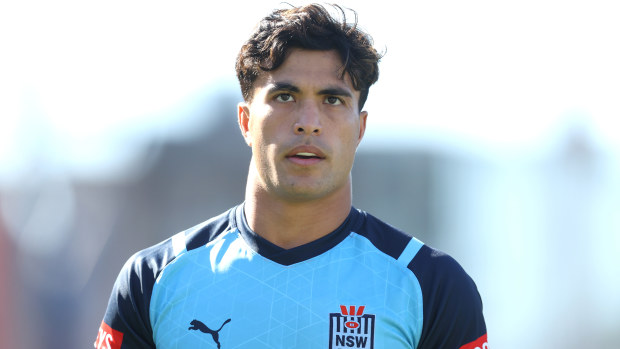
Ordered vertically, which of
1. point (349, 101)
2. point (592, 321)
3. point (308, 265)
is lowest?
point (592, 321)

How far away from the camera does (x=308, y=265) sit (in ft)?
14.3

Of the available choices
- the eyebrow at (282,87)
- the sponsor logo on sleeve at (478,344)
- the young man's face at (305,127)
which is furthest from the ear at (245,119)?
the sponsor logo on sleeve at (478,344)

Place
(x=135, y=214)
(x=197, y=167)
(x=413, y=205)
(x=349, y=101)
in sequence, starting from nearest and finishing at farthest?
1. (x=349, y=101)
2. (x=135, y=214)
3. (x=197, y=167)
4. (x=413, y=205)

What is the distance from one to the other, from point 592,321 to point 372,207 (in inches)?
167

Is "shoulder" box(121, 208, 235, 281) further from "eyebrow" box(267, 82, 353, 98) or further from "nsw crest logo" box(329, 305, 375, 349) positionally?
"nsw crest logo" box(329, 305, 375, 349)

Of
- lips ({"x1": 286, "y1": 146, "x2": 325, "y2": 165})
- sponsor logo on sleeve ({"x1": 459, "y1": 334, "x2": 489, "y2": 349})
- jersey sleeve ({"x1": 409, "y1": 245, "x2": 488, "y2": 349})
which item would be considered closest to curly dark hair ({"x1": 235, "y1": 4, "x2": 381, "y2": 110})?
lips ({"x1": 286, "y1": 146, "x2": 325, "y2": 165})

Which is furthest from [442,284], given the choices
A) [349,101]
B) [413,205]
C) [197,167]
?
[413,205]

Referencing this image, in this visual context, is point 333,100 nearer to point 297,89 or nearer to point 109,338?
point 297,89

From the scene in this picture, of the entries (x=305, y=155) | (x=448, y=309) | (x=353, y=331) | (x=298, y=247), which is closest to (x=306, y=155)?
(x=305, y=155)

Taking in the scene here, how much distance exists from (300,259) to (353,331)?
43 centimetres

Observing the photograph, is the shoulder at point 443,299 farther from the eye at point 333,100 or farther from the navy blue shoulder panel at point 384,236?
the eye at point 333,100

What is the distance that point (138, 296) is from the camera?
4.41 m

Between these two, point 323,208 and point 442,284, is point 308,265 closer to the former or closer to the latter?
point 323,208

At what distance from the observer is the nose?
429 centimetres
